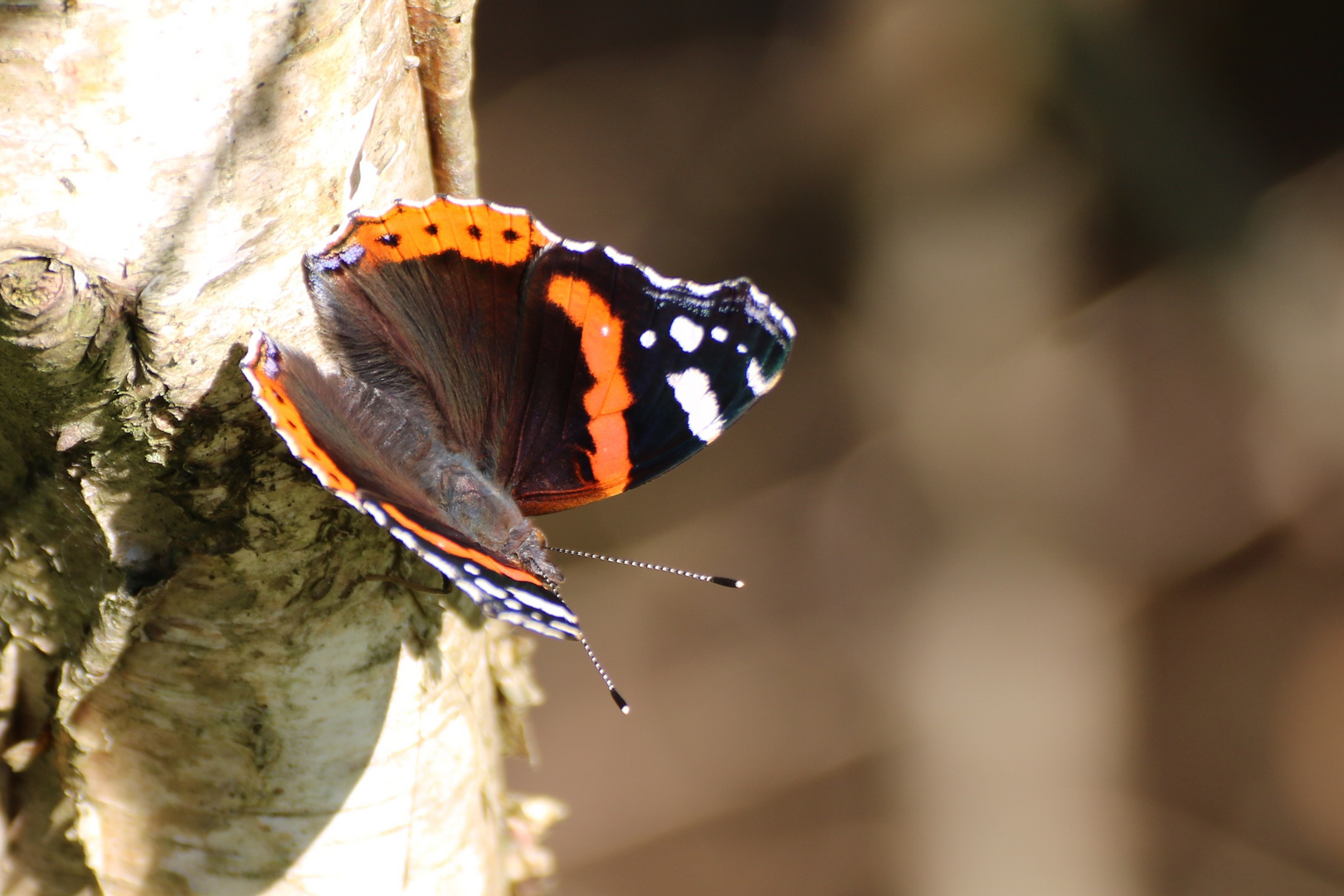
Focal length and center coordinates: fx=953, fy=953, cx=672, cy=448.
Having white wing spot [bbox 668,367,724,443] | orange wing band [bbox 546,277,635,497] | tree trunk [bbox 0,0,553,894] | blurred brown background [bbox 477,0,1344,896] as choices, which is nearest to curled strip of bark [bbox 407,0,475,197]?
tree trunk [bbox 0,0,553,894]

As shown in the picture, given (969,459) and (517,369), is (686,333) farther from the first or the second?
(969,459)

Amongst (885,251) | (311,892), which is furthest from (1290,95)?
(311,892)

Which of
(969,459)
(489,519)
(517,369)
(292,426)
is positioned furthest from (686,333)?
(969,459)

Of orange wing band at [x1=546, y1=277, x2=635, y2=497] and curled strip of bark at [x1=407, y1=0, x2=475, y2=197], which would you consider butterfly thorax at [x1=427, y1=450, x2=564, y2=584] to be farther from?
curled strip of bark at [x1=407, y1=0, x2=475, y2=197]

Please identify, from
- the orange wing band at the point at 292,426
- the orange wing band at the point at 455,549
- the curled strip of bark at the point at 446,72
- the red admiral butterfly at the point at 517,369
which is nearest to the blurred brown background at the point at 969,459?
the red admiral butterfly at the point at 517,369

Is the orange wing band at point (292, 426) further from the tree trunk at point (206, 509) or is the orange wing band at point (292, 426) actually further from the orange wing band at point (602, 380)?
the orange wing band at point (602, 380)
